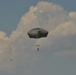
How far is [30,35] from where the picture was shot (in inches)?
2329

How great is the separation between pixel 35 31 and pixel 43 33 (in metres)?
5.45

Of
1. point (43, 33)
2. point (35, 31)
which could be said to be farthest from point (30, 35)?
point (43, 33)

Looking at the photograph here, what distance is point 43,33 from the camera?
201 ft

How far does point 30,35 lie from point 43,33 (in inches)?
330

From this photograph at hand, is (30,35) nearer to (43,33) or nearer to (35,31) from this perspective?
(35,31)

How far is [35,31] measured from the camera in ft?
195

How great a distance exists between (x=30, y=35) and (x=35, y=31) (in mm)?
3894
